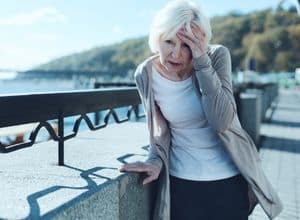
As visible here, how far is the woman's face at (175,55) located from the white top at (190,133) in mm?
73

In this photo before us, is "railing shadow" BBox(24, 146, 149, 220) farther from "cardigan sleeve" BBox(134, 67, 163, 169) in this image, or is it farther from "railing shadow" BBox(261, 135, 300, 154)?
"railing shadow" BBox(261, 135, 300, 154)

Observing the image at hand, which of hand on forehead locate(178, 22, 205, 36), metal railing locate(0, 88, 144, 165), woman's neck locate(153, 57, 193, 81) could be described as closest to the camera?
metal railing locate(0, 88, 144, 165)

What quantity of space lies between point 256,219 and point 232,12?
16114 cm

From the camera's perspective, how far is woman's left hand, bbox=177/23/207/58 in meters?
2.27

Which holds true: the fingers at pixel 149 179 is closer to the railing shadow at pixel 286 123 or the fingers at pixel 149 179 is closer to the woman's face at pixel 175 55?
the woman's face at pixel 175 55

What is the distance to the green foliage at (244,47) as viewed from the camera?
118125 millimetres

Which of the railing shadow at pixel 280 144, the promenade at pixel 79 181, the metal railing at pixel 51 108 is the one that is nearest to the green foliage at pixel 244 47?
the railing shadow at pixel 280 144

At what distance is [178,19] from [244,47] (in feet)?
Answer: 436

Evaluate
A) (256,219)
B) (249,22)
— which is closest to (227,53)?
(256,219)

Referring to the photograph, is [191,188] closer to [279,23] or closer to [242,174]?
[242,174]

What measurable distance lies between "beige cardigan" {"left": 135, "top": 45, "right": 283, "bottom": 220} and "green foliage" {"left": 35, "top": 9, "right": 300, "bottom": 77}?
9490 centimetres

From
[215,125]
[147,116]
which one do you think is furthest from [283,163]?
[215,125]

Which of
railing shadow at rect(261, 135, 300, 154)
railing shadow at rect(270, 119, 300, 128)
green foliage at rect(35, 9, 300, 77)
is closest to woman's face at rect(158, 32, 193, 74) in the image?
railing shadow at rect(261, 135, 300, 154)

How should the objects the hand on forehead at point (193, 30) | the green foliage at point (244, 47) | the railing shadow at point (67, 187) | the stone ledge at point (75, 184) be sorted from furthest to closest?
1. the green foliage at point (244, 47)
2. the hand on forehead at point (193, 30)
3. the stone ledge at point (75, 184)
4. the railing shadow at point (67, 187)
